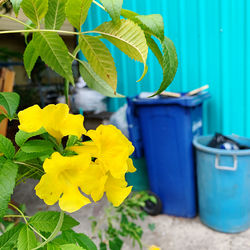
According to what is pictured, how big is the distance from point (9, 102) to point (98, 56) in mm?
132

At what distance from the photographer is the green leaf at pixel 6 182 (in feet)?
1.04

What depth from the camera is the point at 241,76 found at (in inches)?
101

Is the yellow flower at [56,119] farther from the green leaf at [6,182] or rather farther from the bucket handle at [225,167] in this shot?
the bucket handle at [225,167]

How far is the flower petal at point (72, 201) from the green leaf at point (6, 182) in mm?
59

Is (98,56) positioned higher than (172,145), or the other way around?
(98,56)

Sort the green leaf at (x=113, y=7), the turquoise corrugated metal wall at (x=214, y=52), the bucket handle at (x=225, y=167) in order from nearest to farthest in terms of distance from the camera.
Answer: the green leaf at (x=113, y=7) < the bucket handle at (x=225, y=167) < the turquoise corrugated metal wall at (x=214, y=52)

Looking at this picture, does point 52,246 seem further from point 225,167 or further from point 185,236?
point 185,236

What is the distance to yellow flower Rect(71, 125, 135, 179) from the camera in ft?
Answer: 1.07

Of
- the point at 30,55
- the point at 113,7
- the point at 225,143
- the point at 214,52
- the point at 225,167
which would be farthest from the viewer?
the point at 214,52

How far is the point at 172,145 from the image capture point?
253cm

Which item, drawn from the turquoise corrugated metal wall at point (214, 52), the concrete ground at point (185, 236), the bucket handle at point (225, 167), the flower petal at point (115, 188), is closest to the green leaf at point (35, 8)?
the flower petal at point (115, 188)

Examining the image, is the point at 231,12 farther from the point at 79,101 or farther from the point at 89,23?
the point at 79,101

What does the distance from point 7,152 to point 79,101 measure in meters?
2.76

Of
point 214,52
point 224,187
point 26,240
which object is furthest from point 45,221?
point 214,52
